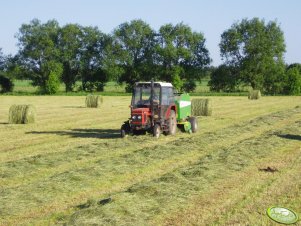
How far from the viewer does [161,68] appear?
7019cm

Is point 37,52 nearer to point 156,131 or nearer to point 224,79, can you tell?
point 224,79

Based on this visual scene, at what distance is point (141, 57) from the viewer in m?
72.4

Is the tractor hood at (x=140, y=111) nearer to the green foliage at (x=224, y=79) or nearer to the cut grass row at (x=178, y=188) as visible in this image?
the cut grass row at (x=178, y=188)

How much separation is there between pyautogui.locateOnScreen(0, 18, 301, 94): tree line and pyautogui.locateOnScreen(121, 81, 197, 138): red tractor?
4930 centimetres

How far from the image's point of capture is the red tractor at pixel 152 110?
14.1m

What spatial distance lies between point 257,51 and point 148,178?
58537mm

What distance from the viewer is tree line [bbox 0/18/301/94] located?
64.6m

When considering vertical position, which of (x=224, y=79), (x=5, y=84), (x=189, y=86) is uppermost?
(x=224, y=79)

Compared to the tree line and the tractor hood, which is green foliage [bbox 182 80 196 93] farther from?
the tractor hood

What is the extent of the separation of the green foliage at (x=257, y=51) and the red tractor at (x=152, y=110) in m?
49.5

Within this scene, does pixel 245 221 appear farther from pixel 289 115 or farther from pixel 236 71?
pixel 236 71

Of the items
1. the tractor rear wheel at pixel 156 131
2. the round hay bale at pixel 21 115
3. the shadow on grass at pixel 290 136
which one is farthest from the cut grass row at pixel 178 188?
the round hay bale at pixel 21 115

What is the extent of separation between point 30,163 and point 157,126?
5.09m

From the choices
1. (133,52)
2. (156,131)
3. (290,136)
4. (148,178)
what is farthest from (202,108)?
(133,52)
